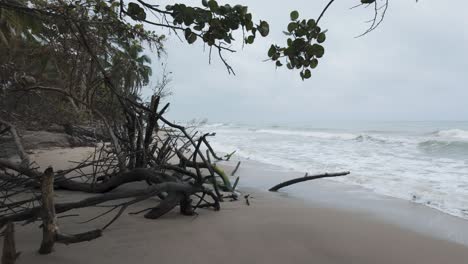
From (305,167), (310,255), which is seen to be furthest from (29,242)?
(305,167)

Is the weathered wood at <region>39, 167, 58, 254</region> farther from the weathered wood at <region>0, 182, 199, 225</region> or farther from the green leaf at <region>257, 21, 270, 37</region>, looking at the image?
the green leaf at <region>257, 21, 270, 37</region>

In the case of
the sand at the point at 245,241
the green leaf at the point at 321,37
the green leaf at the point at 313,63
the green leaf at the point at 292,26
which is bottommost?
the sand at the point at 245,241

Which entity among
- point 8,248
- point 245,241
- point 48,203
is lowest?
point 245,241

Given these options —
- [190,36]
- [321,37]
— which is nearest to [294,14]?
[321,37]

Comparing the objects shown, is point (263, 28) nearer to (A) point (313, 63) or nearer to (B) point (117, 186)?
(A) point (313, 63)

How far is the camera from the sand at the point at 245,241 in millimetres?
2883

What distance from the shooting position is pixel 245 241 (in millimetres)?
3320

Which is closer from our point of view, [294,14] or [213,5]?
[294,14]

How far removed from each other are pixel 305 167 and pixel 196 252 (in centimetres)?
725

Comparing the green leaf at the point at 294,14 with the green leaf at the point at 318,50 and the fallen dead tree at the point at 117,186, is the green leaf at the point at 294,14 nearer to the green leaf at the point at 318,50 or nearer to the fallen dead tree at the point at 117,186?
the green leaf at the point at 318,50

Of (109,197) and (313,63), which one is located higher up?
(313,63)

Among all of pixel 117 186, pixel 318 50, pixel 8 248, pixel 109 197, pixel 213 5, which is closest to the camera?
pixel 8 248

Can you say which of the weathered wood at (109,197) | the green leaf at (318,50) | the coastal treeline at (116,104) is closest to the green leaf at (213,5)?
the coastal treeline at (116,104)

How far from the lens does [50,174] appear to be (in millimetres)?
2125
